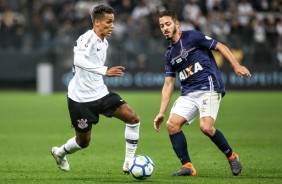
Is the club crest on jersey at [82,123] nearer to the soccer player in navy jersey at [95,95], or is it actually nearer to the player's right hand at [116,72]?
the soccer player in navy jersey at [95,95]

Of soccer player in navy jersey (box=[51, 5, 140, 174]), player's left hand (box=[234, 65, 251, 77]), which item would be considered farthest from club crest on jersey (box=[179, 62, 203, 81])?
soccer player in navy jersey (box=[51, 5, 140, 174])

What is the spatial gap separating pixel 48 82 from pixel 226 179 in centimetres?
1870

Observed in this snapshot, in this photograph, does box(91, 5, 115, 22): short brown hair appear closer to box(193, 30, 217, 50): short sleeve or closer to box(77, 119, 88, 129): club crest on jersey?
box(193, 30, 217, 50): short sleeve

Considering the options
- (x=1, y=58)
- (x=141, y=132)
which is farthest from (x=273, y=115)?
(x=1, y=58)

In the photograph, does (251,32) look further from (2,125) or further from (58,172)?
(58,172)

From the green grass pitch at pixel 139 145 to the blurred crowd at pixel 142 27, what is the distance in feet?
10.1

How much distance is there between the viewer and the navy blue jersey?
984 cm

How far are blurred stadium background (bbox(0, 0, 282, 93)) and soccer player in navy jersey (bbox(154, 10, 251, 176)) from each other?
16.4 meters

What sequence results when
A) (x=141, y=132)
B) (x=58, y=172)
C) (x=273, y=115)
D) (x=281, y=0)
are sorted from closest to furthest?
(x=58, y=172) → (x=141, y=132) → (x=273, y=115) → (x=281, y=0)

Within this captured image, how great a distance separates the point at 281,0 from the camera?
29078 mm

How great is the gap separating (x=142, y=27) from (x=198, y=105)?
673 inches

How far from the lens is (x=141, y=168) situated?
920 cm

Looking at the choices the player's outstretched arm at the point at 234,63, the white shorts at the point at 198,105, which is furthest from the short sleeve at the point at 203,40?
the white shorts at the point at 198,105

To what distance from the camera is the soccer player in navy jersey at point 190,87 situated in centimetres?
969
